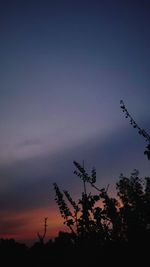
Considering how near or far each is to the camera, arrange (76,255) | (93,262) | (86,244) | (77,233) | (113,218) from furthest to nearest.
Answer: (113,218), (77,233), (86,244), (76,255), (93,262)

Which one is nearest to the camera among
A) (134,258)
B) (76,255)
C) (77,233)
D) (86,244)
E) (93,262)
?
(134,258)

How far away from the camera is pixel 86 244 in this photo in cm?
2075

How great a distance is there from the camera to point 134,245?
→ 1769 cm

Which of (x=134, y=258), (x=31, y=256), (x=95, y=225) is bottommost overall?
(x=134, y=258)

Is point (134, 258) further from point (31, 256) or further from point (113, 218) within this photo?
point (113, 218)

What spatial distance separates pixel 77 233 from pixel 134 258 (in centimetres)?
821

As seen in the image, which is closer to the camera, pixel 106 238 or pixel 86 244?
pixel 86 244

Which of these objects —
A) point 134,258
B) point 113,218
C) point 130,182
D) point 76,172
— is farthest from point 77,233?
point 130,182

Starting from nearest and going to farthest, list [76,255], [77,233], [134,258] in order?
1. [134,258]
2. [76,255]
3. [77,233]

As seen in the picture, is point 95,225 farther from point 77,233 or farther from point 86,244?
point 86,244

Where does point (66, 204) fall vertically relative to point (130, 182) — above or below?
below

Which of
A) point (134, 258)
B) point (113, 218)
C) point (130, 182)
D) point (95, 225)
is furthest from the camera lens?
point (130, 182)

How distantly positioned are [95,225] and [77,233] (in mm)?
2490

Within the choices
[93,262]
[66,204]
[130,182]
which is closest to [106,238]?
[66,204]
